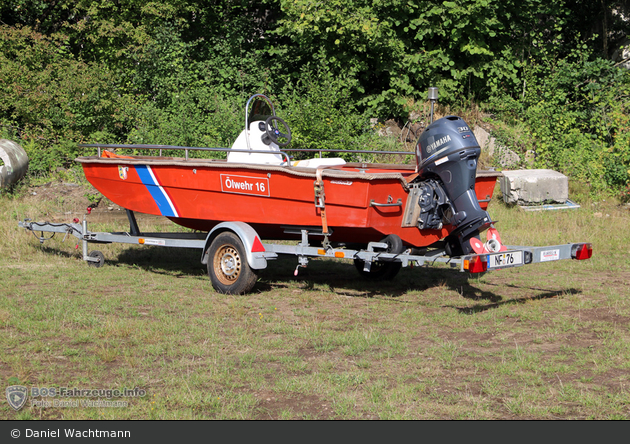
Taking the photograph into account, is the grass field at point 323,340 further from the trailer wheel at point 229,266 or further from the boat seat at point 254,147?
the boat seat at point 254,147

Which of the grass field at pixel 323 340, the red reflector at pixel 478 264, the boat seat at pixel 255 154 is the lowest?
the grass field at pixel 323 340

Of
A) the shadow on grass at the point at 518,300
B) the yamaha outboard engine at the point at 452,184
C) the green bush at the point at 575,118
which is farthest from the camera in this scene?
the green bush at the point at 575,118

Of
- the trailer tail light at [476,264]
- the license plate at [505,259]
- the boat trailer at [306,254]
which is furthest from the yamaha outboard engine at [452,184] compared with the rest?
the trailer tail light at [476,264]

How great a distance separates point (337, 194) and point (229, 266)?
159 cm

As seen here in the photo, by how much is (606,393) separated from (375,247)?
9.08 feet

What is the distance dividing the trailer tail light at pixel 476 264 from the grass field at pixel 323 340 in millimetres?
583

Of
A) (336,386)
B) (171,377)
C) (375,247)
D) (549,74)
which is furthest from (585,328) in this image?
(549,74)

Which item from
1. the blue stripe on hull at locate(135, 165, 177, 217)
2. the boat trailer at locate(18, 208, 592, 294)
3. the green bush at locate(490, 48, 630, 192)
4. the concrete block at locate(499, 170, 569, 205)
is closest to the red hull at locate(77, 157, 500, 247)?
the blue stripe on hull at locate(135, 165, 177, 217)

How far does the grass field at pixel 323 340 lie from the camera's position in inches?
165

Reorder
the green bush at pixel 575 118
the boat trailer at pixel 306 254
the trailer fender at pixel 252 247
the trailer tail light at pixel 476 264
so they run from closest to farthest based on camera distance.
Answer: the trailer tail light at pixel 476 264, the boat trailer at pixel 306 254, the trailer fender at pixel 252 247, the green bush at pixel 575 118

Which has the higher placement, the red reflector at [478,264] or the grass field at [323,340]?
the red reflector at [478,264]

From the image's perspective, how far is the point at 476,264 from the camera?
5.66 m

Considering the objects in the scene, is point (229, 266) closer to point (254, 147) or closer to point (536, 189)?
point (254, 147)

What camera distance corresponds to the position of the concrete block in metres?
12.1
